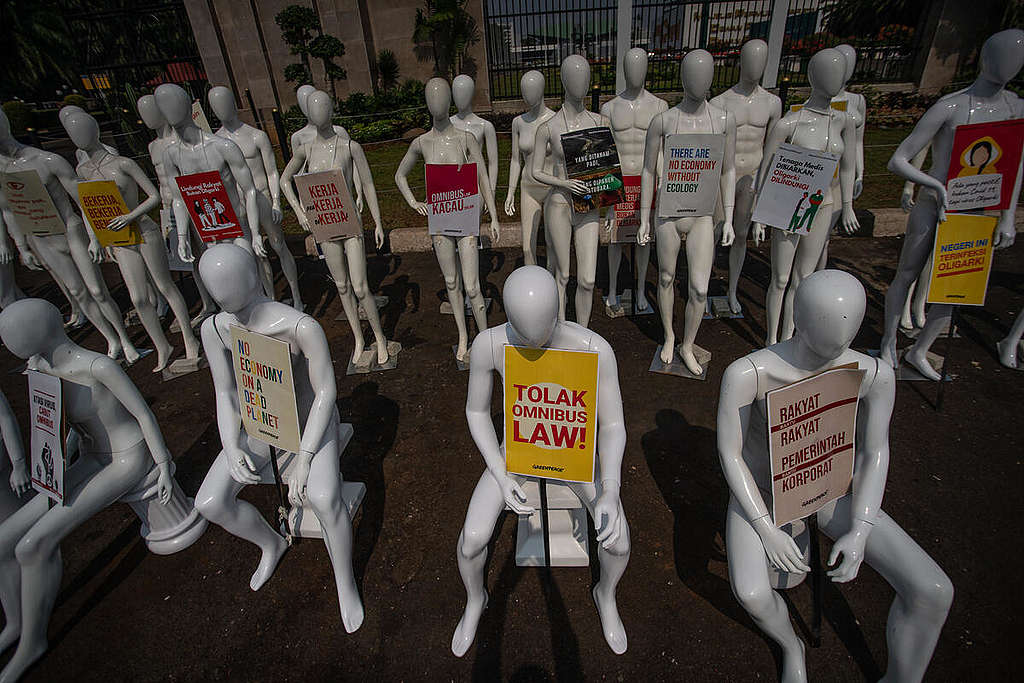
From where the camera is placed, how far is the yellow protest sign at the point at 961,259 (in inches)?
159

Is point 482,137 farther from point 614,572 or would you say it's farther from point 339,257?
point 614,572

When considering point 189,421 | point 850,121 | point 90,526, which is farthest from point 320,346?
point 850,121

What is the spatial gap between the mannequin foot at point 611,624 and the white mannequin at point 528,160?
11.6 feet

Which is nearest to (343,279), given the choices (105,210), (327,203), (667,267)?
(327,203)

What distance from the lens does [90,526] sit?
3.86 metres

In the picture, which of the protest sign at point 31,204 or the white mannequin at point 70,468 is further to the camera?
the protest sign at point 31,204

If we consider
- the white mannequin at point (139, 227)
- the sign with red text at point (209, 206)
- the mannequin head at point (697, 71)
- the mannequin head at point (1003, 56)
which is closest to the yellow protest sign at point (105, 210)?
the white mannequin at point (139, 227)

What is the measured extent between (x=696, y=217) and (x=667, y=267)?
0.52 metres

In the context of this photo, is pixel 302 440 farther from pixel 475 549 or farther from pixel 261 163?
pixel 261 163

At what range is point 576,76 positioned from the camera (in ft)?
14.2

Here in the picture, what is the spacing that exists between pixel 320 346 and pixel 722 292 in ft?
17.7

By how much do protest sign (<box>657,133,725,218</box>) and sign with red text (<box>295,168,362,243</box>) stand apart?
2.98 m

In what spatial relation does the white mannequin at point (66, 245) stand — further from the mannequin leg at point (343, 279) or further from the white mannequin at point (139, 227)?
the mannequin leg at point (343, 279)

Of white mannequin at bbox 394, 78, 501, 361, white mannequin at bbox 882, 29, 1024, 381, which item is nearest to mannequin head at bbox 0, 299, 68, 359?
white mannequin at bbox 394, 78, 501, 361
